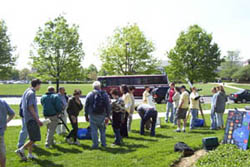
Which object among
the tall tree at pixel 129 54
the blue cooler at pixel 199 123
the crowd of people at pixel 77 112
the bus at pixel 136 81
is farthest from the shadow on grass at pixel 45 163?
the tall tree at pixel 129 54

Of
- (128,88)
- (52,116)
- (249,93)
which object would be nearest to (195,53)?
(249,93)

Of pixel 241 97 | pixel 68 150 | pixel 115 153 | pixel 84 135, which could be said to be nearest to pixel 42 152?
pixel 68 150

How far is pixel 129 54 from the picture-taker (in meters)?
35.8

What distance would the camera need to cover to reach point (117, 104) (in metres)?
7.58

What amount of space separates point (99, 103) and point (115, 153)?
1.36m

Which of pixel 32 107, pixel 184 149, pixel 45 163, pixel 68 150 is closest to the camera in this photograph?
pixel 32 107

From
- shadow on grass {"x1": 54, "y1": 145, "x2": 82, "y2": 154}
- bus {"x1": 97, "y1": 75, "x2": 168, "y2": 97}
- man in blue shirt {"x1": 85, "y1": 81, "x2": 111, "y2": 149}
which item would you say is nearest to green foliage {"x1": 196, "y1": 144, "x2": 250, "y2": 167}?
man in blue shirt {"x1": 85, "y1": 81, "x2": 111, "y2": 149}

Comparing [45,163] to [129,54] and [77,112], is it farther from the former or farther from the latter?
[129,54]

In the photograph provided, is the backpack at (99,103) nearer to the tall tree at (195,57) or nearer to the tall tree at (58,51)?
the tall tree at (58,51)

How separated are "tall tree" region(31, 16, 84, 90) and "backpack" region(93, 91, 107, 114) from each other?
23016 millimetres

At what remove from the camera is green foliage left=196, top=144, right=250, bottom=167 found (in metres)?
5.64

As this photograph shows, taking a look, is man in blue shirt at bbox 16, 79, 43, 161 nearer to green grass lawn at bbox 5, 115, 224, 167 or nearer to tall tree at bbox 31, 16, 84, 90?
green grass lawn at bbox 5, 115, 224, 167

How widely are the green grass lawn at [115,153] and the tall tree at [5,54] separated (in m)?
24.8

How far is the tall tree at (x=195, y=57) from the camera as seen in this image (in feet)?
121
